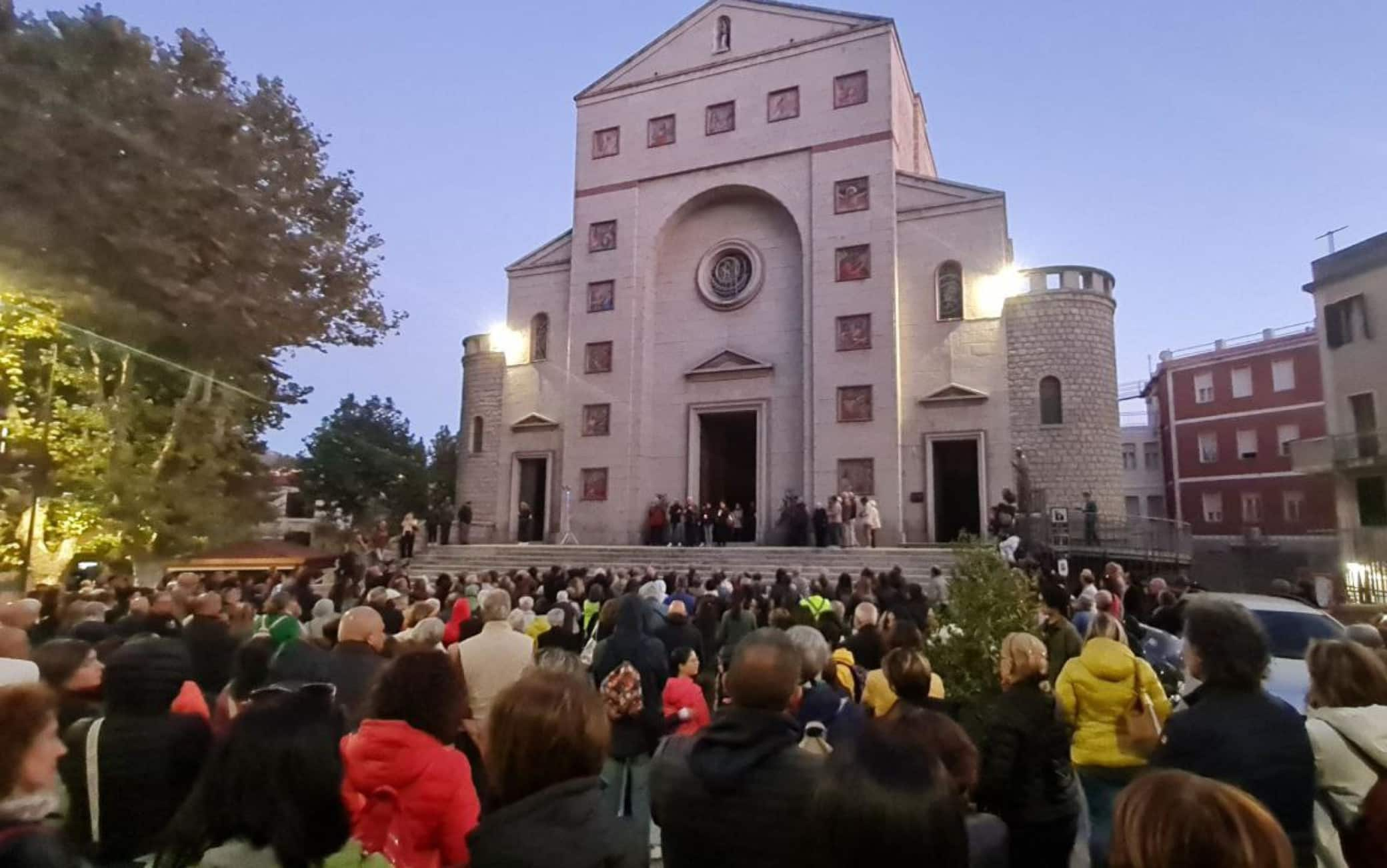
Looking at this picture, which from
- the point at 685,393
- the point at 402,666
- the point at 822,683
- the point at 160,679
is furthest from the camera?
the point at 685,393

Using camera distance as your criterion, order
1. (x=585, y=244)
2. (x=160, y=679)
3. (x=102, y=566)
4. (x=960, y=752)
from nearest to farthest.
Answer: (x=960, y=752)
(x=160, y=679)
(x=102, y=566)
(x=585, y=244)

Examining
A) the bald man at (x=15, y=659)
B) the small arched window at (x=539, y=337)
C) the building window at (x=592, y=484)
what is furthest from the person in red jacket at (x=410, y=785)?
the small arched window at (x=539, y=337)

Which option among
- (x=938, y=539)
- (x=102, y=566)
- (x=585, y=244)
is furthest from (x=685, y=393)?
(x=102, y=566)

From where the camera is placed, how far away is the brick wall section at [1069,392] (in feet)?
68.5

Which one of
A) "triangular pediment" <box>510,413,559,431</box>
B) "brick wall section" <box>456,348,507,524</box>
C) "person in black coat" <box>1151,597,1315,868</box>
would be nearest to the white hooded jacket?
"person in black coat" <box>1151,597,1315,868</box>

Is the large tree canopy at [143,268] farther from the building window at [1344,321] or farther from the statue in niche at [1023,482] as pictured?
the building window at [1344,321]

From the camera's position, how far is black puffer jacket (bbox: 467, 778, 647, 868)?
1926mm

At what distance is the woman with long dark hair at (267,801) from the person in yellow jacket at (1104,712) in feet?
11.1

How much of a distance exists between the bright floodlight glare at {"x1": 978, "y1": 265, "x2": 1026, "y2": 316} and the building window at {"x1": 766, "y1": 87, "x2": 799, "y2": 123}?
827 centimetres

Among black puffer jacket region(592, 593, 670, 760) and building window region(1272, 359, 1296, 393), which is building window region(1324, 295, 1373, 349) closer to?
building window region(1272, 359, 1296, 393)

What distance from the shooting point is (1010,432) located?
2161 cm

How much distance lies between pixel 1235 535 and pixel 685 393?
76.1 ft

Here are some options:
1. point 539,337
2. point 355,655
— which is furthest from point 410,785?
point 539,337

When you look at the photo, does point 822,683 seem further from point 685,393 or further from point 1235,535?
point 1235,535
